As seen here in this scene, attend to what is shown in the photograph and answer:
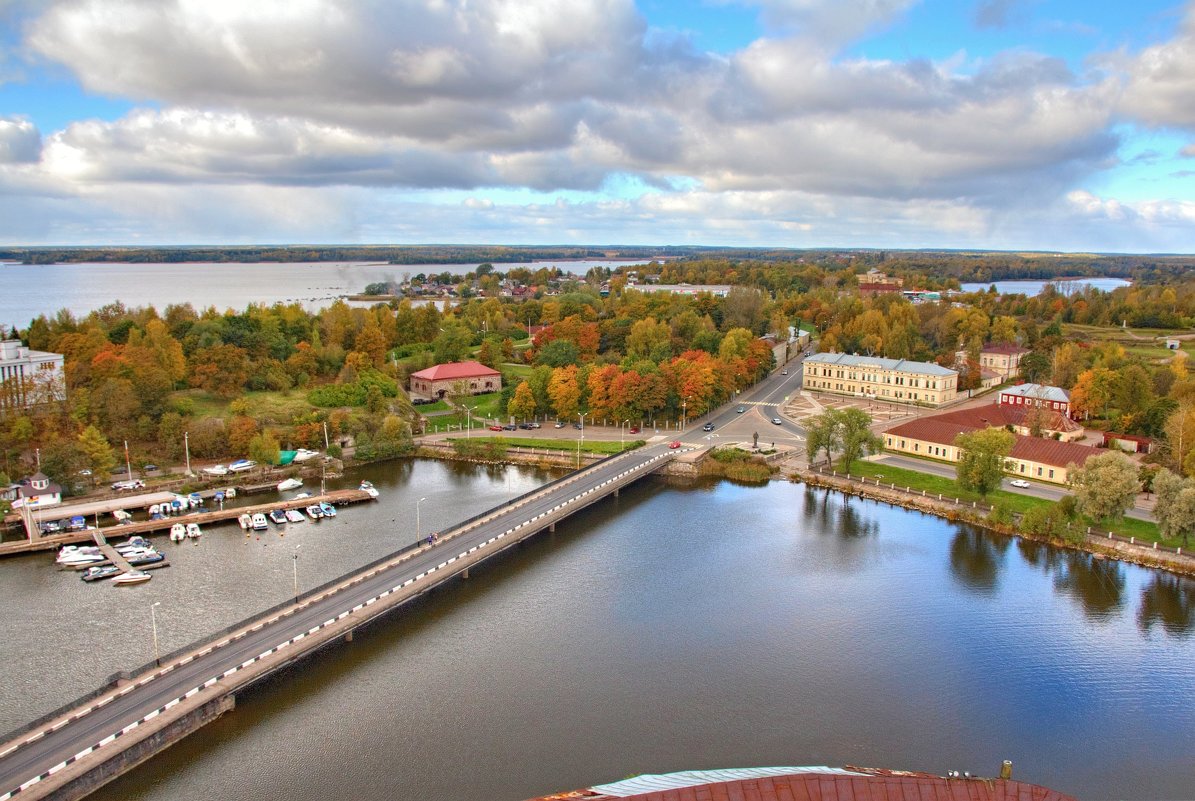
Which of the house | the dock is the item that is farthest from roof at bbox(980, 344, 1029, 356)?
the house

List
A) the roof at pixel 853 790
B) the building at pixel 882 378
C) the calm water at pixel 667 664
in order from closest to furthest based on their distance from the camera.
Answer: the roof at pixel 853 790 < the calm water at pixel 667 664 < the building at pixel 882 378

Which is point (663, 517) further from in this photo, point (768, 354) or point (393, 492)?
point (768, 354)

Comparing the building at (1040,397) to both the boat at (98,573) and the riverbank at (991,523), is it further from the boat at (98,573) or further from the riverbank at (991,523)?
the boat at (98,573)

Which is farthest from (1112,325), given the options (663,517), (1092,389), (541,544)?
(541,544)

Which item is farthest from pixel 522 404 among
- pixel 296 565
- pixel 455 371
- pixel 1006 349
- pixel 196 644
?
pixel 1006 349

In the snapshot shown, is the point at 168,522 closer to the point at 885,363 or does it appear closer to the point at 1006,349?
the point at 885,363

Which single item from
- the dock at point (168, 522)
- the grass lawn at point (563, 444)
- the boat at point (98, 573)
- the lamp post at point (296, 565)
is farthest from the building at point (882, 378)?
the boat at point (98, 573)

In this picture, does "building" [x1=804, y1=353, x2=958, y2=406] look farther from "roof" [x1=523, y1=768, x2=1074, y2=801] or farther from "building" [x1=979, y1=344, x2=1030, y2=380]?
"roof" [x1=523, y1=768, x2=1074, y2=801]
